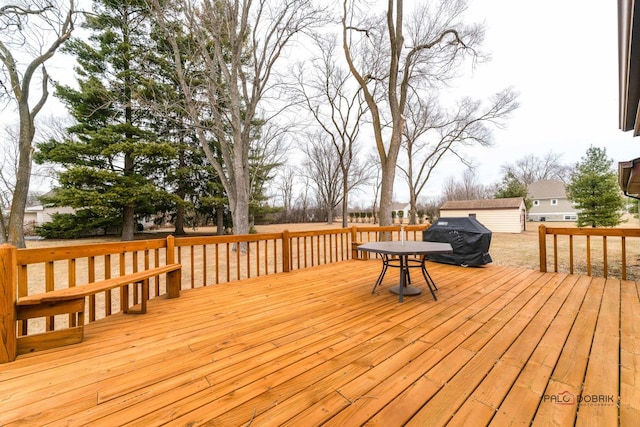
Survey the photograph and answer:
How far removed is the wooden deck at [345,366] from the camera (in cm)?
136

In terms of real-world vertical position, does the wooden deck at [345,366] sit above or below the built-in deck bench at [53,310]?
below

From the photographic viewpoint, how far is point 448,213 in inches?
800

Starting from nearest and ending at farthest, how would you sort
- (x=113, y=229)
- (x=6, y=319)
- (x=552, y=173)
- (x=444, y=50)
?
(x=6, y=319)
(x=444, y=50)
(x=113, y=229)
(x=552, y=173)

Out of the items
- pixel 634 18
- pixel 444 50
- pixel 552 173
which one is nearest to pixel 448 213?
pixel 444 50

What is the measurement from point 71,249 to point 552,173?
44.9 metres

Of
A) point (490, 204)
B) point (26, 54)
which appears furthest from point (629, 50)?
point (490, 204)

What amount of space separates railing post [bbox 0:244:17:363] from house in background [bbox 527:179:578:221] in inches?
1446

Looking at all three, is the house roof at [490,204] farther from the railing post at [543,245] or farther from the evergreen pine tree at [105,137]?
the evergreen pine tree at [105,137]

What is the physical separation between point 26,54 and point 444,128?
19844mm

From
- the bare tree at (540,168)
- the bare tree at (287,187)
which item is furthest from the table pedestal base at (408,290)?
the bare tree at (540,168)

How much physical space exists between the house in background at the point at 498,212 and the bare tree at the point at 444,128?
136 inches

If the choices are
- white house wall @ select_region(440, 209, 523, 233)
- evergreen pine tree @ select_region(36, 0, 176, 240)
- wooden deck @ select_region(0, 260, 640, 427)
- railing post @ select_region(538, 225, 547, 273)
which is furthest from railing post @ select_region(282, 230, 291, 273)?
white house wall @ select_region(440, 209, 523, 233)

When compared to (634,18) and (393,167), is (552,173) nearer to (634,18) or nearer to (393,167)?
(393,167)

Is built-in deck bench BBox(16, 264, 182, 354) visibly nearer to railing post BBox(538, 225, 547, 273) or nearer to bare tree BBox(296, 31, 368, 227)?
railing post BBox(538, 225, 547, 273)
